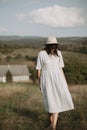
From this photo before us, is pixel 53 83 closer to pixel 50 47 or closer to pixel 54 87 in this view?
pixel 54 87

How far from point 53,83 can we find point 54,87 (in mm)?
74

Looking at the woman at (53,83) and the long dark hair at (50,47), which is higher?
the long dark hair at (50,47)

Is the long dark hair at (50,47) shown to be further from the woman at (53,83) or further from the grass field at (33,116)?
the grass field at (33,116)

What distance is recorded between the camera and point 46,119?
690 centimetres

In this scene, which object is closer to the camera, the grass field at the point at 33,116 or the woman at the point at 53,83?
the woman at the point at 53,83

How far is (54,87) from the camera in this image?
5938 millimetres

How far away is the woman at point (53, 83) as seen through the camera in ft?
19.4

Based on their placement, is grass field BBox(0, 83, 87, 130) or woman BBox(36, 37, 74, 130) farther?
grass field BBox(0, 83, 87, 130)

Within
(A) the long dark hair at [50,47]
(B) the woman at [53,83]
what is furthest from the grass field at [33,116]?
(A) the long dark hair at [50,47]

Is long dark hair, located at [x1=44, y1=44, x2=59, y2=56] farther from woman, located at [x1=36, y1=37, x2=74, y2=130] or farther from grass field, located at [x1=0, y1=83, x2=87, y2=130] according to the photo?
grass field, located at [x1=0, y1=83, x2=87, y2=130]

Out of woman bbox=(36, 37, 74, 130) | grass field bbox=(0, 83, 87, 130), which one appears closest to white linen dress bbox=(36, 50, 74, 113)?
woman bbox=(36, 37, 74, 130)

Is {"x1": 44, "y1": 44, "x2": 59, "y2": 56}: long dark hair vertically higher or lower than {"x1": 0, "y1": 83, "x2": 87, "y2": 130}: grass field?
higher

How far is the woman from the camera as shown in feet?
19.4

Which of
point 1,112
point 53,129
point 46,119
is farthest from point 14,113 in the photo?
point 53,129
